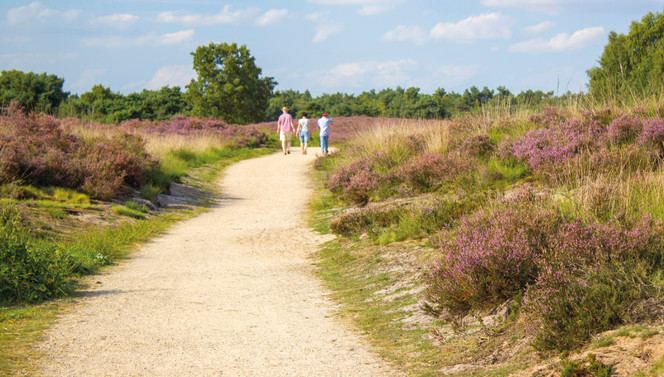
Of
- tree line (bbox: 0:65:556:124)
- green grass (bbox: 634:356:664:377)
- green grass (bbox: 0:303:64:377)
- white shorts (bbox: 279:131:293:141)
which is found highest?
tree line (bbox: 0:65:556:124)

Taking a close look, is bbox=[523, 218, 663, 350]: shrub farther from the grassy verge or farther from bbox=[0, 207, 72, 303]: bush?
bbox=[0, 207, 72, 303]: bush

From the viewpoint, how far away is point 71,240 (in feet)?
32.8

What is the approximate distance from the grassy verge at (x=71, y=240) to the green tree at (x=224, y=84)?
142 feet

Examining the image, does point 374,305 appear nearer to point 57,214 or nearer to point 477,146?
point 477,146

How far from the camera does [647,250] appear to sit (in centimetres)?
486

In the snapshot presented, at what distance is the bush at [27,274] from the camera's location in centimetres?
681

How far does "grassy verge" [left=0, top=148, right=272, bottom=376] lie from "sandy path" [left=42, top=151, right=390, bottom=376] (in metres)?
0.22

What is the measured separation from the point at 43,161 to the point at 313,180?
9.20m

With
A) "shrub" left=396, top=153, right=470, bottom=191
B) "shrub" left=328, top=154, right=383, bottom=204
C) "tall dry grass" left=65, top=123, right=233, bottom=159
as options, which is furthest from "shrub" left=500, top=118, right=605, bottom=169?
"tall dry grass" left=65, top=123, right=233, bottom=159

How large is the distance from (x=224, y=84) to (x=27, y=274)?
54.3 metres

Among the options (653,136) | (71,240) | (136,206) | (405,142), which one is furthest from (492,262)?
(405,142)

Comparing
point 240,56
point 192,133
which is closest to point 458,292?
point 192,133

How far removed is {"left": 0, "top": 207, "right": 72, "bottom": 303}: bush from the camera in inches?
268

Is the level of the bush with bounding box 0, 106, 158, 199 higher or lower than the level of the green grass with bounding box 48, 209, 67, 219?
higher
